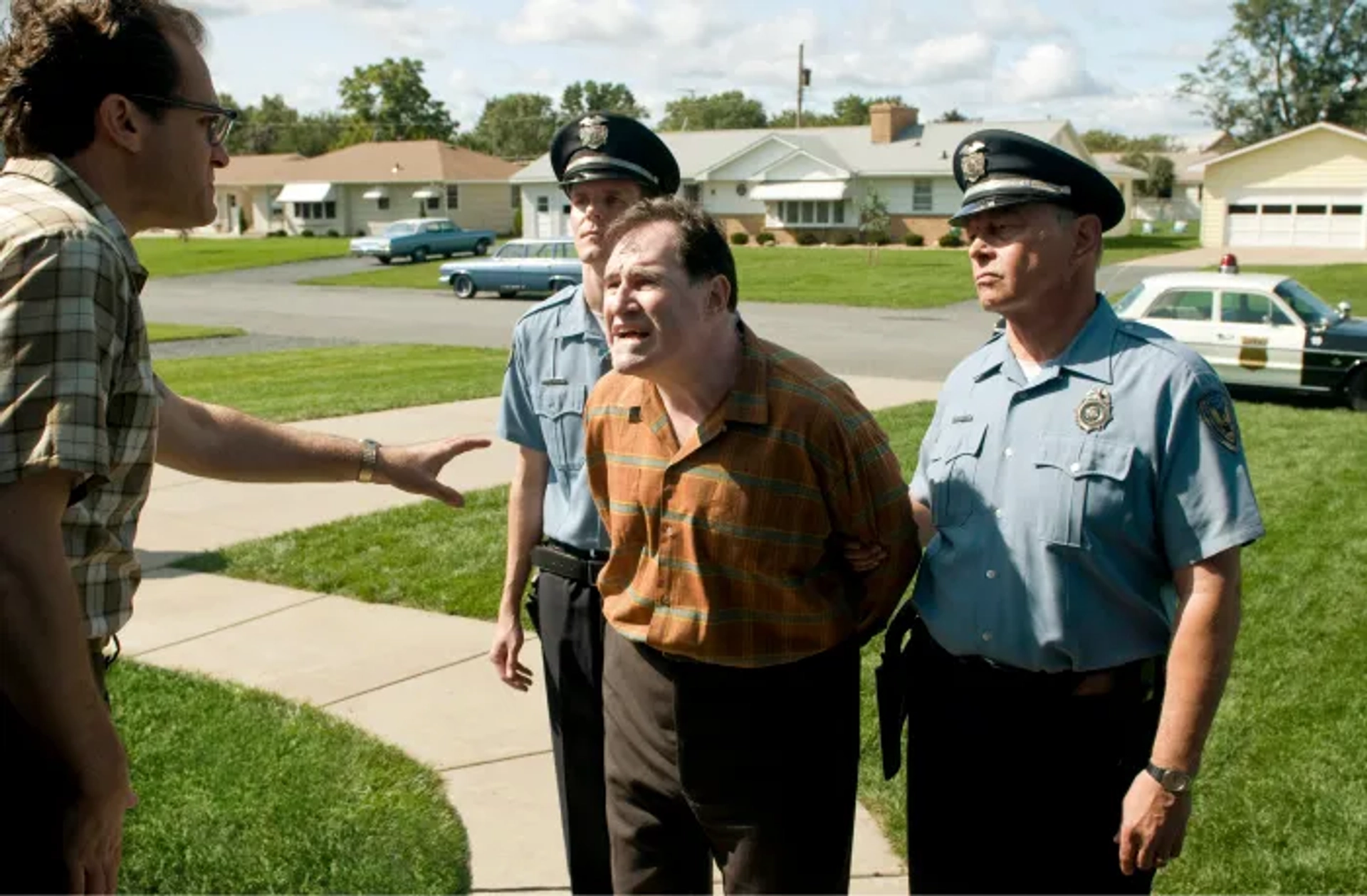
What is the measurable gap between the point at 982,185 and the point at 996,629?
3.04 ft

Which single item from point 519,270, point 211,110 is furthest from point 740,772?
point 519,270

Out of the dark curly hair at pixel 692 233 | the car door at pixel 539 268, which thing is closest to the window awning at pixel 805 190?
the car door at pixel 539 268

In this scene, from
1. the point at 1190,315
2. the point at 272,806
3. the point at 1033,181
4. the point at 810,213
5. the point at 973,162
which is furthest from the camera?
the point at 810,213

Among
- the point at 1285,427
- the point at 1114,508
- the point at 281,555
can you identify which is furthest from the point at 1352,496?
the point at 1114,508

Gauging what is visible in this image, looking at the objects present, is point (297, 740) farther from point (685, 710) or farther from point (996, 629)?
point (996, 629)

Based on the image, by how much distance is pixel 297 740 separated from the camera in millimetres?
4918

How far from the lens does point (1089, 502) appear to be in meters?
2.66

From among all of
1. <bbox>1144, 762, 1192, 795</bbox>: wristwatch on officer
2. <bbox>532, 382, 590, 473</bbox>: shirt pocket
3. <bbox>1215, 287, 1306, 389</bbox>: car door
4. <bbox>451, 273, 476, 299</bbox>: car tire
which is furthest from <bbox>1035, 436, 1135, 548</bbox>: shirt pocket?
<bbox>451, 273, 476, 299</bbox>: car tire

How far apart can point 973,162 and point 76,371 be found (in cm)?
186

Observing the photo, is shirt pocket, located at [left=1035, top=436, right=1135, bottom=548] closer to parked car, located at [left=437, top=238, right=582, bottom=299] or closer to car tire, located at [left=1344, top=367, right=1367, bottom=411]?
car tire, located at [left=1344, top=367, right=1367, bottom=411]

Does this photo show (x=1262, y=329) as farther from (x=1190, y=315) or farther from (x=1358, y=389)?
(x=1358, y=389)

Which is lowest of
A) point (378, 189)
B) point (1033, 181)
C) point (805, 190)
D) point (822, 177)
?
point (1033, 181)

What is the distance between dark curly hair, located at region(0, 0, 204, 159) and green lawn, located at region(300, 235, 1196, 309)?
27.9 m

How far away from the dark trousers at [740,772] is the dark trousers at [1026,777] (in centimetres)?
19
